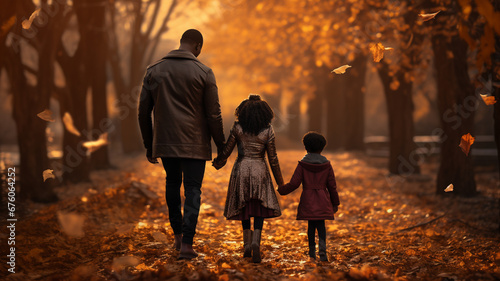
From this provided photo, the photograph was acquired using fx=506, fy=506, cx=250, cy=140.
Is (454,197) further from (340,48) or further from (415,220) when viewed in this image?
(340,48)

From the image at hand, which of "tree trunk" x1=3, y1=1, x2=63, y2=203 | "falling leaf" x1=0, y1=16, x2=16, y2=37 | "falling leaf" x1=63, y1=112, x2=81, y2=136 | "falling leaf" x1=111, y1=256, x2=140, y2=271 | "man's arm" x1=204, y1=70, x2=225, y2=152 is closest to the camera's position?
"falling leaf" x1=111, y1=256, x2=140, y2=271

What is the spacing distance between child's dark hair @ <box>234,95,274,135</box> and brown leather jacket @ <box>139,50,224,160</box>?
0.27 metres

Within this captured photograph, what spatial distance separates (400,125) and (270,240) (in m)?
8.23

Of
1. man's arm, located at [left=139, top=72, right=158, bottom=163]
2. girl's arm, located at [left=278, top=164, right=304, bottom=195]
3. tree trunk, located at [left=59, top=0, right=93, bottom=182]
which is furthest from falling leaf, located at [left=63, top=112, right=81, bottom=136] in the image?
girl's arm, located at [left=278, top=164, right=304, bottom=195]

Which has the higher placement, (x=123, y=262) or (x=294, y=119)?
(x=294, y=119)

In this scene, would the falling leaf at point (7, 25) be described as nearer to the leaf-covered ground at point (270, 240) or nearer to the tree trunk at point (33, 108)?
the tree trunk at point (33, 108)

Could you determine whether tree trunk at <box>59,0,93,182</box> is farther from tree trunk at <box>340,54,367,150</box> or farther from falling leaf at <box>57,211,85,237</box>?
tree trunk at <box>340,54,367,150</box>

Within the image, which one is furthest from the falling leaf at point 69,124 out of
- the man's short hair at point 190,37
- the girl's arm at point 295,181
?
the girl's arm at point 295,181

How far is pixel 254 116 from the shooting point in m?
5.35

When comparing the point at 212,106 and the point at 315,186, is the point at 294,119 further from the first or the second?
the point at 212,106

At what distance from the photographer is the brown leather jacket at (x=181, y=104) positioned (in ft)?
16.8

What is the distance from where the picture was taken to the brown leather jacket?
5.13m

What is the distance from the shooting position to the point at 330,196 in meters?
5.52

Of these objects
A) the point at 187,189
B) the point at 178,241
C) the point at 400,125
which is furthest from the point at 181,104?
the point at 400,125
